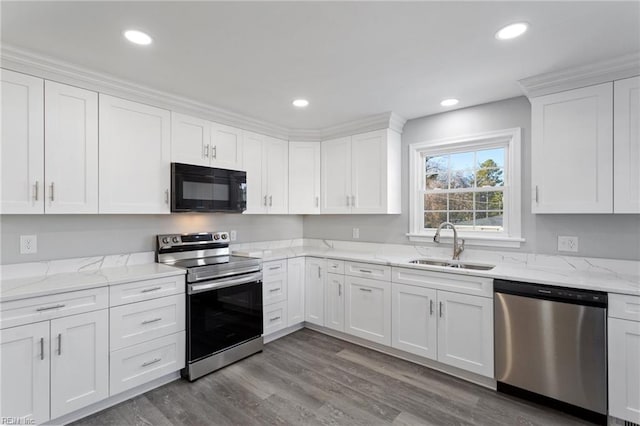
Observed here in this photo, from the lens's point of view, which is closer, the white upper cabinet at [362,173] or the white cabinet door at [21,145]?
the white cabinet door at [21,145]

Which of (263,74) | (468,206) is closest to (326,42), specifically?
(263,74)

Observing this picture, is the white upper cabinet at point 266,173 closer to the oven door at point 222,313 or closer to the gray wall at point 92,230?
the gray wall at point 92,230

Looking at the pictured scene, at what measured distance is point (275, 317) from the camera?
342cm

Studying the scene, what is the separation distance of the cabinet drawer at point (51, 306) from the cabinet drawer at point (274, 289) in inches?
58.0

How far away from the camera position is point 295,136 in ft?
13.3

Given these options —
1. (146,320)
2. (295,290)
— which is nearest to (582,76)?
(295,290)

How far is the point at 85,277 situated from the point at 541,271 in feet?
11.5

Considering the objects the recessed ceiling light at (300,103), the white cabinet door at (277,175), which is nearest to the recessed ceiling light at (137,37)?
the recessed ceiling light at (300,103)

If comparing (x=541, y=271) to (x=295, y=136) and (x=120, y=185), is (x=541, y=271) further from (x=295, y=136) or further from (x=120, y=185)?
(x=120, y=185)

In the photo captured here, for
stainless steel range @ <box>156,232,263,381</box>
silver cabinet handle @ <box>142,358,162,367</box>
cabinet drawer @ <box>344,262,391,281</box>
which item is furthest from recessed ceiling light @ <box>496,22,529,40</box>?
silver cabinet handle @ <box>142,358,162,367</box>

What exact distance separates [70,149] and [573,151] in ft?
12.4

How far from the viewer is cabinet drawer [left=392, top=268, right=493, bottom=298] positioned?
8.20ft

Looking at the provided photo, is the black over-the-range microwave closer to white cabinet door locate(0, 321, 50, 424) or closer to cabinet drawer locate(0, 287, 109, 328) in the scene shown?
cabinet drawer locate(0, 287, 109, 328)

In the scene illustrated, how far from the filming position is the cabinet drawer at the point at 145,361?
2.23 m
